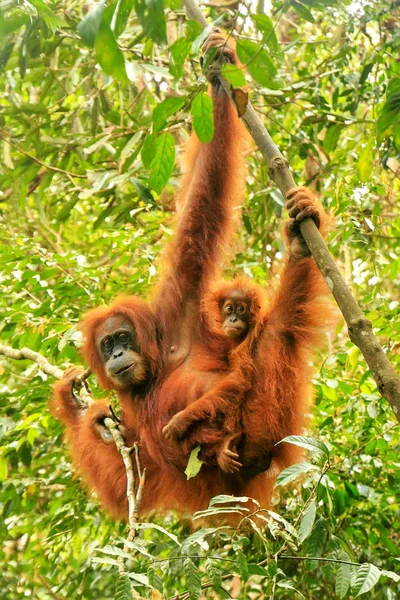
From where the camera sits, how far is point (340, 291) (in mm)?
2275

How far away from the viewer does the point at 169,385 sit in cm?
403

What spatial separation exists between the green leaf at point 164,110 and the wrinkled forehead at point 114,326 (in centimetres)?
185

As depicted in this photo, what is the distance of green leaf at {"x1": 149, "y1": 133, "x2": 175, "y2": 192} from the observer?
2672 millimetres

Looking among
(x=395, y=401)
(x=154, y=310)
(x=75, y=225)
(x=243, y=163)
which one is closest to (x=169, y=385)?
(x=154, y=310)

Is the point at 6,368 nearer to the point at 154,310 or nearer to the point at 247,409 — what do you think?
the point at 154,310

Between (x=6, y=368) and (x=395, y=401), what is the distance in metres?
3.75

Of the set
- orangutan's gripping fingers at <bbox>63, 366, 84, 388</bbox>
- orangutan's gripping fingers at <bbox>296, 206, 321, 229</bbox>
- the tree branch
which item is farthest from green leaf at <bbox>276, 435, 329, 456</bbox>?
orangutan's gripping fingers at <bbox>63, 366, 84, 388</bbox>

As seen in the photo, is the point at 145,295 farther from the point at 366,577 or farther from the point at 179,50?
the point at 366,577

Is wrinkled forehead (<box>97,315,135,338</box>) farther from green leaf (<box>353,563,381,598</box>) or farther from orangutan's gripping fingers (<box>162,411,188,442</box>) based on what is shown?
green leaf (<box>353,563,381,598</box>)

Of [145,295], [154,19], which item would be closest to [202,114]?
[154,19]

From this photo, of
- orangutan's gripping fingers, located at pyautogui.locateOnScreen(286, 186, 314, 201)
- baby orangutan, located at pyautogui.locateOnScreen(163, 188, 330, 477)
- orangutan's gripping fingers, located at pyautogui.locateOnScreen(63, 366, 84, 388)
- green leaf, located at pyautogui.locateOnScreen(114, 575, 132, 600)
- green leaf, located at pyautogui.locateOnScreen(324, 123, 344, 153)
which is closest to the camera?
green leaf, located at pyautogui.locateOnScreen(114, 575, 132, 600)

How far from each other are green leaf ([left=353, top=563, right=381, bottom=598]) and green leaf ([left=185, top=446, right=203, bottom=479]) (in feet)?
4.15

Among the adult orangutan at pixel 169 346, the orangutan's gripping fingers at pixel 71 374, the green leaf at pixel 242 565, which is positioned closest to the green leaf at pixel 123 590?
the green leaf at pixel 242 565

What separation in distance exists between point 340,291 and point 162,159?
0.84 meters
